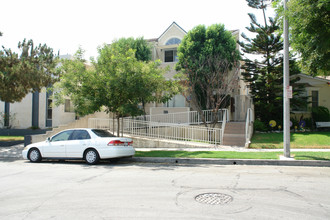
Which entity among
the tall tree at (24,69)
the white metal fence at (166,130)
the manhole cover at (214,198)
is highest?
the tall tree at (24,69)

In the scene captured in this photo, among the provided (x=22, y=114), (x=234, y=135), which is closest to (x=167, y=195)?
(x=234, y=135)

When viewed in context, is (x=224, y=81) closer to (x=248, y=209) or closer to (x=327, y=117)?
(x=327, y=117)

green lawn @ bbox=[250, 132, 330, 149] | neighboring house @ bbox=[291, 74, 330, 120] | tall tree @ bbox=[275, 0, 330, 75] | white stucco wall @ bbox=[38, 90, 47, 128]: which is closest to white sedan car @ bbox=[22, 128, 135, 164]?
green lawn @ bbox=[250, 132, 330, 149]

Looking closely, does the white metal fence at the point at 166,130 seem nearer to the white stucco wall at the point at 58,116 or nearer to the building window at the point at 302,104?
the white stucco wall at the point at 58,116

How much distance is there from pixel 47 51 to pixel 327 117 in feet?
65.6

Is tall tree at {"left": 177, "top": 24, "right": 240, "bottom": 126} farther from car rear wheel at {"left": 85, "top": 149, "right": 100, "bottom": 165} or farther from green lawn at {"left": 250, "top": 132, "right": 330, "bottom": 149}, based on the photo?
car rear wheel at {"left": 85, "top": 149, "right": 100, "bottom": 165}

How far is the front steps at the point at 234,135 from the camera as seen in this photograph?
51.3 feet

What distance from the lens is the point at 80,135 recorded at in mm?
11484

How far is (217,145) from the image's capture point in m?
15.3

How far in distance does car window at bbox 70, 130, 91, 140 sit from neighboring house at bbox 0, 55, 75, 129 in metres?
11.2

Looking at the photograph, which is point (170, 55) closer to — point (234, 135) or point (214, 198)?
point (234, 135)

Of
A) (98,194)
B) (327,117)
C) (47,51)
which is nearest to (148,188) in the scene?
(98,194)

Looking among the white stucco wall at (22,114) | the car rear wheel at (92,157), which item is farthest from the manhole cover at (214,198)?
the white stucco wall at (22,114)

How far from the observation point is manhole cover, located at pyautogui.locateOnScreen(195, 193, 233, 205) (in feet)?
17.9
